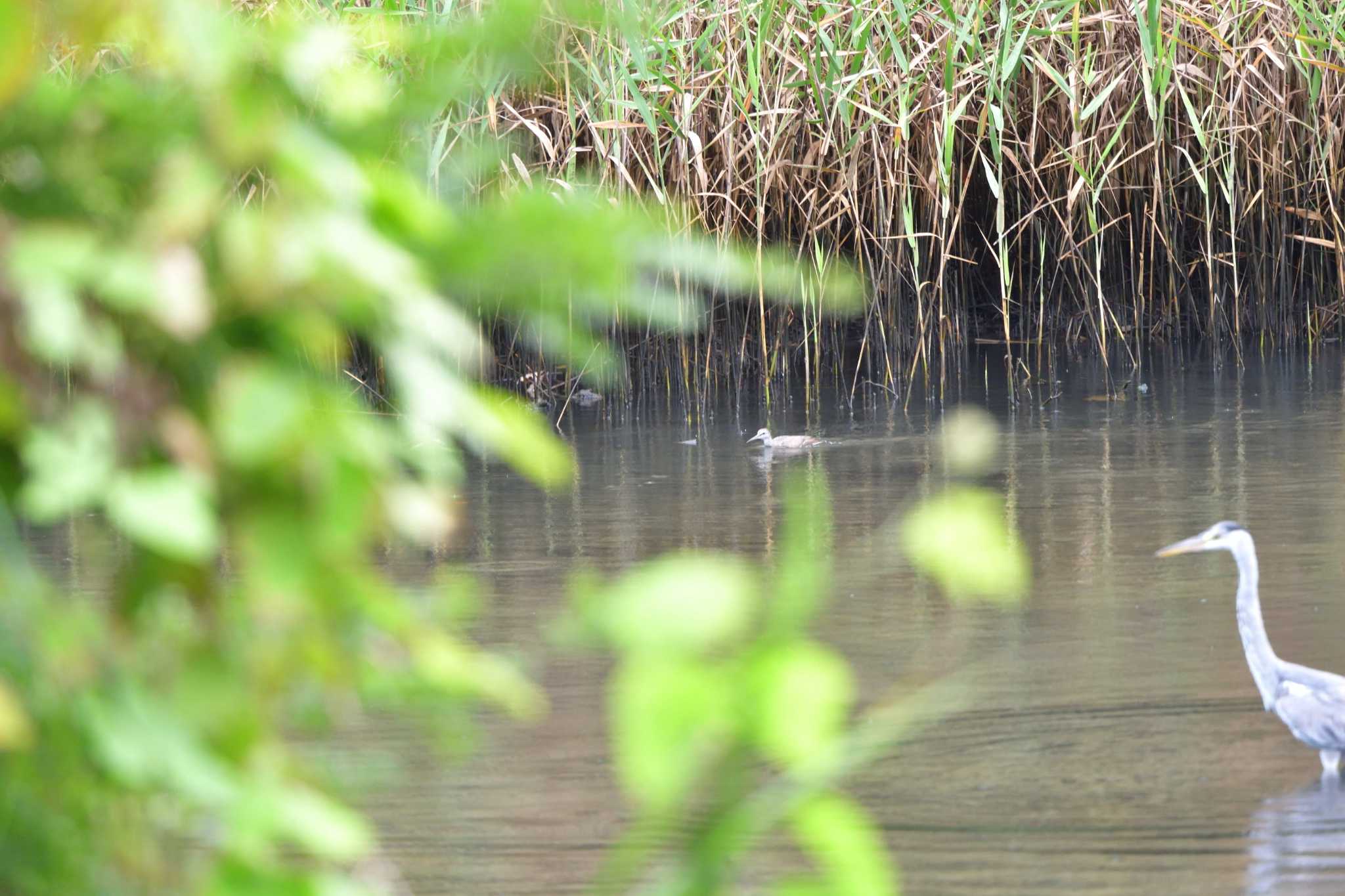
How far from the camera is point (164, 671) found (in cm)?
63

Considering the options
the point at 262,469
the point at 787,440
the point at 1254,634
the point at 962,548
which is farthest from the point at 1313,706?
the point at 787,440

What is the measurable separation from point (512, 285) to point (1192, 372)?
27.2ft

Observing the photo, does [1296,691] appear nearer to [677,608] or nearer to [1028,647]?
[1028,647]

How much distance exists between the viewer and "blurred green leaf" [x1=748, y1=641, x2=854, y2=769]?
0.56m

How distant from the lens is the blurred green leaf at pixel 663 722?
555 mm

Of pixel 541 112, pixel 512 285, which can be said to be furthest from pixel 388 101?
pixel 541 112

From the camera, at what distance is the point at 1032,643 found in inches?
162

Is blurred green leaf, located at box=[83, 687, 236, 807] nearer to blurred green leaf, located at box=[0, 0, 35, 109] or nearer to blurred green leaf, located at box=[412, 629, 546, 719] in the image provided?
blurred green leaf, located at box=[412, 629, 546, 719]

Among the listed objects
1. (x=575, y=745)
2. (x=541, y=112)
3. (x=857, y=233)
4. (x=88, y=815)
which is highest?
(x=541, y=112)

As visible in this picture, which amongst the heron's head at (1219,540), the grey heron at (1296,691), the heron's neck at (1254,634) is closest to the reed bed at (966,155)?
the heron's head at (1219,540)

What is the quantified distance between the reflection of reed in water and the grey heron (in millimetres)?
87

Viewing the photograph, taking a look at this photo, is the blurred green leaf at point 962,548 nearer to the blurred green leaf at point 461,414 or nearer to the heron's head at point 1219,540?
the blurred green leaf at point 461,414

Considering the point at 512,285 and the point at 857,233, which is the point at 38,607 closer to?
the point at 512,285

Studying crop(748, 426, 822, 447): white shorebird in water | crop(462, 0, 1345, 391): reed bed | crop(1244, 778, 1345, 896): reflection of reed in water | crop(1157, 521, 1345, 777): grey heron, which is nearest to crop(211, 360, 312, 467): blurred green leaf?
crop(1244, 778, 1345, 896): reflection of reed in water
